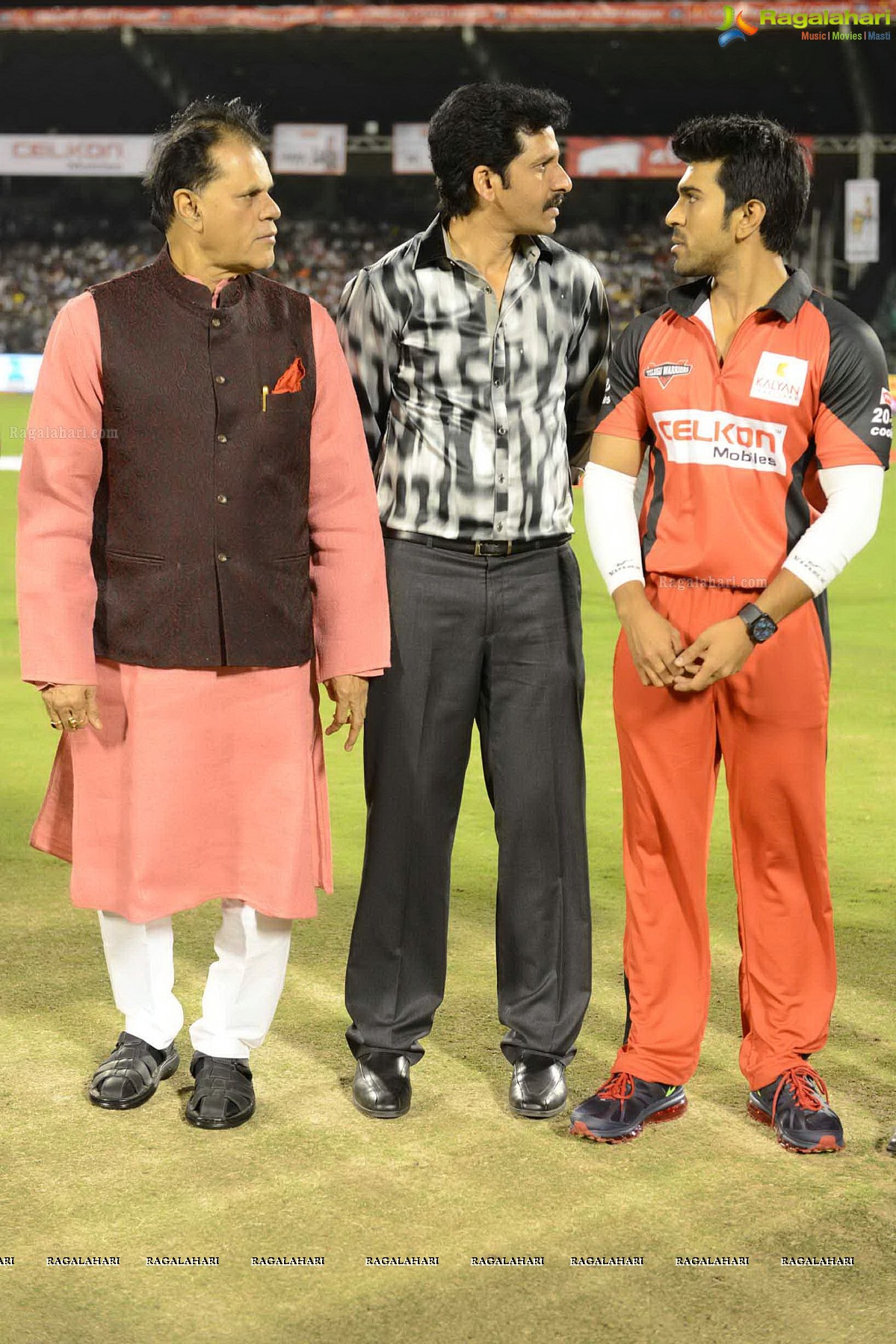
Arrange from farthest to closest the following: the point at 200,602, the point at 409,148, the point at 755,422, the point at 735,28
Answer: the point at 409,148 → the point at 735,28 → the point at 200,602 → the point at 755,422

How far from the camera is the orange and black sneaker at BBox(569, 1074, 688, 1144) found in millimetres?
3289

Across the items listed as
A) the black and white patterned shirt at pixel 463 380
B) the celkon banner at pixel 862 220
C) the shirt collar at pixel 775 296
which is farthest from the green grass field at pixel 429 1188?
the celkon banner at pixel 862 220

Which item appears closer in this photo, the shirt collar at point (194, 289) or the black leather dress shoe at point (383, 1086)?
the shirt collar at point (194, 289)

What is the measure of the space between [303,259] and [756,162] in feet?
107

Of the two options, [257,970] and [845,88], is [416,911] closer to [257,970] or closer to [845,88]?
[257,970]

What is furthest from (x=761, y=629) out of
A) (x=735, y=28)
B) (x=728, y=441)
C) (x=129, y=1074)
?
(x=735, y=28)

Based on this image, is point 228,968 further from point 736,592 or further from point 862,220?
point 862,220

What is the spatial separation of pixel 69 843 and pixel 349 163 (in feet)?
107

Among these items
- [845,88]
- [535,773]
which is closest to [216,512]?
[535,773]

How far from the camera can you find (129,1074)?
11.3 ft

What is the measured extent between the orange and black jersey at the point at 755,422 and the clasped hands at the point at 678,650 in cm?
12

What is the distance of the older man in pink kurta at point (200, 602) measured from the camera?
3.23m

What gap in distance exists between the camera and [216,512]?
328 centimetres

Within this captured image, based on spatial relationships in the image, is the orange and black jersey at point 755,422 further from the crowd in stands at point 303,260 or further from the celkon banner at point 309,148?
the celkon banner at point 309,148
